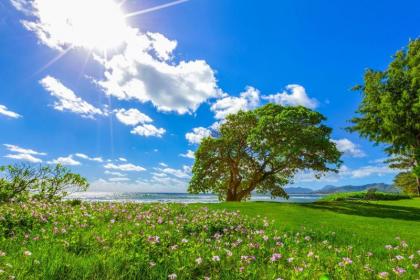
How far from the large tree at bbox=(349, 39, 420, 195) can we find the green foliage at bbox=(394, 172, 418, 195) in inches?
2139

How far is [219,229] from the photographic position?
928 centimetres

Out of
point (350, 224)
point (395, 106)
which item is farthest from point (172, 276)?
point (395, 106)

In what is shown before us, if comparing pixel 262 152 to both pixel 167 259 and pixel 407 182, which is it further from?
pixel 407 182

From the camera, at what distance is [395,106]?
30406mm

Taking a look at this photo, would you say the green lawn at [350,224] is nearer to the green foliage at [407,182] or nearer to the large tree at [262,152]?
the large tree at [262,152]

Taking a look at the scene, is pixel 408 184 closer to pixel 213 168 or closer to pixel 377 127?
pixel 377 127

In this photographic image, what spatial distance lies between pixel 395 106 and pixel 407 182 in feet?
209

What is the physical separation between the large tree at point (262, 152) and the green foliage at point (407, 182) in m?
62.1

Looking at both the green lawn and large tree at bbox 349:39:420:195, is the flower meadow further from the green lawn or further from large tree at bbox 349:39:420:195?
large tree at bbox 349:39:420:195

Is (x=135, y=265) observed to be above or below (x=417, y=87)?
below

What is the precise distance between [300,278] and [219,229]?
15.0 feet

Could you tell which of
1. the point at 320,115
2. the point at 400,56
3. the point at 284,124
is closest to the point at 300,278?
the point at 284,124

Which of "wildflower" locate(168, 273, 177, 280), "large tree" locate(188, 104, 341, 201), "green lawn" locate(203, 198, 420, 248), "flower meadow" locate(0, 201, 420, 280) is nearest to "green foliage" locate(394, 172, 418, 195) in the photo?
"large tree" locate(188, 104, 341, 201)

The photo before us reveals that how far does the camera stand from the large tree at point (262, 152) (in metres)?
27.9
